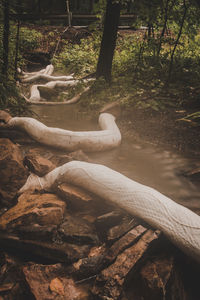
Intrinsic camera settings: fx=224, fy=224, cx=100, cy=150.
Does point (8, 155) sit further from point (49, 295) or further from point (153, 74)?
point (153, 74)

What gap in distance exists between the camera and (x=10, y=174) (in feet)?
9.04

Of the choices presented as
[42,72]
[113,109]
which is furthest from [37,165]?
[42,72]

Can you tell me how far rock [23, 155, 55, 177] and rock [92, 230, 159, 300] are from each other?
1560 millimetres

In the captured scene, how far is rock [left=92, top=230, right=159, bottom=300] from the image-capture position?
171cm

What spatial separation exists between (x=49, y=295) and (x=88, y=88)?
5.72 metres

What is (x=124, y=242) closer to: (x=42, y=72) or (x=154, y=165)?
(x=154, y=165)

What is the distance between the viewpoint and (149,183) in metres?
3.07

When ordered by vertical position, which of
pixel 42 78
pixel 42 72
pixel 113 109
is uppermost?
pixel 42 72

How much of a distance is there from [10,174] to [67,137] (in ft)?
3.78

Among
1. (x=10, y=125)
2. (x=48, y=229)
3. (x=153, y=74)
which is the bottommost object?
(x=48, y=229)

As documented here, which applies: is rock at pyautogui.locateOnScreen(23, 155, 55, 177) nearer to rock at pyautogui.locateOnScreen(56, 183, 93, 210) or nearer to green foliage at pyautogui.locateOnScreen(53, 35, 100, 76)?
rock at pyautogui.locateOnScreen(56, 183, 93, 210)

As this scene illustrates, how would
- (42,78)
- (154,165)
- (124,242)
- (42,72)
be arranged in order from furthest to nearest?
(42,72), (42,78), (154,165), (124,242)

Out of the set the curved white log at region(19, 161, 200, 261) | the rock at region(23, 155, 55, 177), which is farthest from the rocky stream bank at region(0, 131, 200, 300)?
the rock at region(23, 155, 55, 177)

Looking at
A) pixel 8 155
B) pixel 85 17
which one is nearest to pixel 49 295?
pixel 8 155
